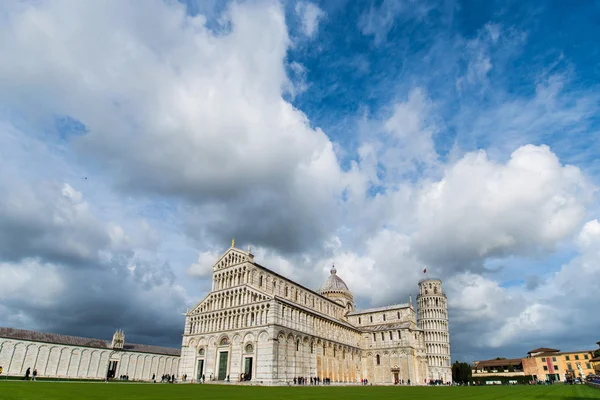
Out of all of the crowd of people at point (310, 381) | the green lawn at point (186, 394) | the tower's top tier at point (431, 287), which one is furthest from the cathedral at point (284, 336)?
the tower's top tier at point (431, 287)

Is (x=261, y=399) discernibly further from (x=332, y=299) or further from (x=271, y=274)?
(x=332, y=299)

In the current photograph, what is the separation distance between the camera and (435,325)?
329 feet

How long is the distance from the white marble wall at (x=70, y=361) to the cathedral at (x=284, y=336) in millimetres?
20511

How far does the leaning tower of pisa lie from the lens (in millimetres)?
95938

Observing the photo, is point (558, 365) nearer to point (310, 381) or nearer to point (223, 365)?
point (310, 381)

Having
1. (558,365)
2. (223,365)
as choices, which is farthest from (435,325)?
(223,365)

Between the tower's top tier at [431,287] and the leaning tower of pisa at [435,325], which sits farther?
the tower's top tier at [431,287]

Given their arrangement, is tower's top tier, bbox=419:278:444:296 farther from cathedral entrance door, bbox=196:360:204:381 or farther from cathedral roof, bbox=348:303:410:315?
cathedral entrance door, bbox=196:360:204:381

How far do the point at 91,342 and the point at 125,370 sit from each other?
909cm

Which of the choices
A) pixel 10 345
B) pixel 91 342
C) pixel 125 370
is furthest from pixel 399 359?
pixel 10 345

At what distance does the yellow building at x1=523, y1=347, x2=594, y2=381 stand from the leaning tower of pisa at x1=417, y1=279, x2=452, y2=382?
3010 cm

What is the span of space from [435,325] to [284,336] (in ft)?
216

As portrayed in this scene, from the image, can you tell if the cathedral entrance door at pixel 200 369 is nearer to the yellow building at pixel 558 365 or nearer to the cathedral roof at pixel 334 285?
the cathedral roof at pixel 334 285

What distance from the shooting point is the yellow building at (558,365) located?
105125 millimetres
